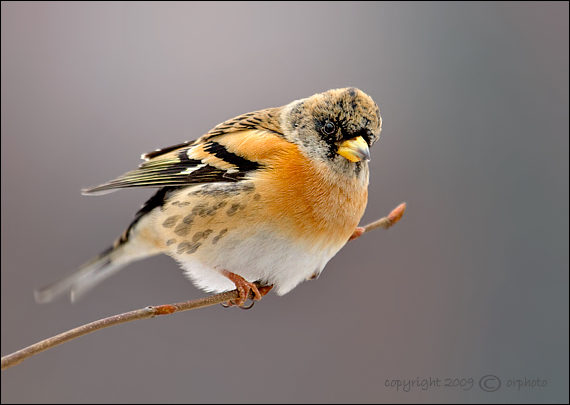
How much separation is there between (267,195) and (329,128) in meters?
0.19

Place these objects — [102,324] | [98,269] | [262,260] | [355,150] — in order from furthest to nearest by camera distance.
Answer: [98,269], [262,260], [355,150], [102,324]

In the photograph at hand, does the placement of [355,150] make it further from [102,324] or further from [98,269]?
[98,269]

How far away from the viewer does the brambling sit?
3.86 feet

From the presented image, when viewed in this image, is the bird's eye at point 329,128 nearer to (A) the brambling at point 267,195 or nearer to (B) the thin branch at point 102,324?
(A) the brambling at point 267,195

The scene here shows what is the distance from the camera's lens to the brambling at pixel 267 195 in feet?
3.86

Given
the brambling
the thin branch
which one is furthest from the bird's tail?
the thin branch

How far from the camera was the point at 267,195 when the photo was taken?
1198mm

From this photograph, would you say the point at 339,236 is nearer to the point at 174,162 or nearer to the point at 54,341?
the point at 174,162

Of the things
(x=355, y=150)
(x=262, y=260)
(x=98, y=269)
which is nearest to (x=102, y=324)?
(x=262, y=260)

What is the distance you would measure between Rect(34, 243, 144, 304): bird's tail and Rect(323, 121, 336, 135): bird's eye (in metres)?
0.60

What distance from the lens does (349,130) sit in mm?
1111

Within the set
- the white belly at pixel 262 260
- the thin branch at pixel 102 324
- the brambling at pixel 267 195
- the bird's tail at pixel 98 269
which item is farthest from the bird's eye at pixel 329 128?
the bird's tail at pixel 98 269

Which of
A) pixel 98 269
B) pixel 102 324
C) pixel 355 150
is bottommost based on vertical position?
pixel 98 269

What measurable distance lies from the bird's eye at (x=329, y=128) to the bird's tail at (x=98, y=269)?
598mm
